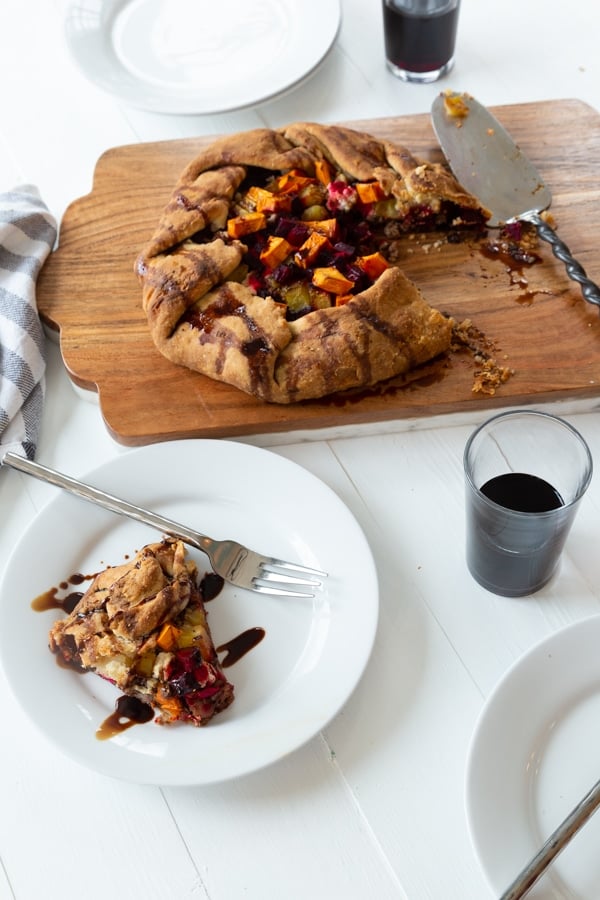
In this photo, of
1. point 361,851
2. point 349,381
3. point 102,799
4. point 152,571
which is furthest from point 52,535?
point 361,851

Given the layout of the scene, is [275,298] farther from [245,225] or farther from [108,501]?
[108,501]

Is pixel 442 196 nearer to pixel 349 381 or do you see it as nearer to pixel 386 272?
pixel 386 272

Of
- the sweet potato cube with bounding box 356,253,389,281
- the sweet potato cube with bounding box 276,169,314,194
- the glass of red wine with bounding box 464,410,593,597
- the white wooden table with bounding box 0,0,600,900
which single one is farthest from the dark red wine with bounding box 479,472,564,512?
the sweet potato cube with bounding box 276,169,314,194

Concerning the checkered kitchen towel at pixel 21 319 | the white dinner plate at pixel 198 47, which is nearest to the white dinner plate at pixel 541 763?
the checkered kitchen towel at pixel 21 319

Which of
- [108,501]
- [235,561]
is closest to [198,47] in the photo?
[108,501]

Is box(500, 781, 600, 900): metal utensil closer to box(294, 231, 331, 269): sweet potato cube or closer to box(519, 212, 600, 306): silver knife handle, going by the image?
box(519, 212, 600, 306): silver knife handle
